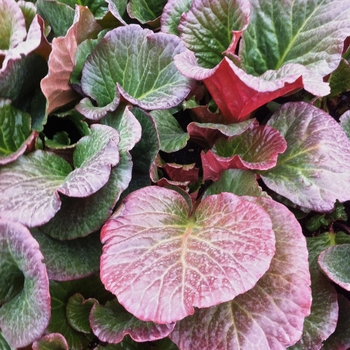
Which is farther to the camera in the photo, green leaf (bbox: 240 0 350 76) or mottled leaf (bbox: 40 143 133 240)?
green leaf (bbox: 240 0 350 76)

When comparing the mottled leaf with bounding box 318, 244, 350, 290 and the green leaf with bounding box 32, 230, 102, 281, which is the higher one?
the mottled leaf with bounding box 318, 244, 350, 290

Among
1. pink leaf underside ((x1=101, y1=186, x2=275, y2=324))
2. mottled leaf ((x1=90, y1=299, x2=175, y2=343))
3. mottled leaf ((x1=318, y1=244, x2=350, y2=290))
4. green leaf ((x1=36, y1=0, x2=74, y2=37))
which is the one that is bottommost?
mottled leaf ((x1=90, y1=299, x2=175, y2=343))

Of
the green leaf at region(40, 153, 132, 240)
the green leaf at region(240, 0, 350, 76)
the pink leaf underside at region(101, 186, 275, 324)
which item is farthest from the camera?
the green leaf at region(240, 0, 350, 76)

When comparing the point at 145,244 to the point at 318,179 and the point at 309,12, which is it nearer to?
the point at 318,179

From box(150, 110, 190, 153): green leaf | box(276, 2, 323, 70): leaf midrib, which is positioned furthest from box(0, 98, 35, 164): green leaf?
box(276, 2, 323, 70): leaf midrib

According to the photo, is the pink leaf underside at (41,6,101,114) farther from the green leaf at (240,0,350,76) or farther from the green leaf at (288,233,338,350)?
the green leaf at (288,233,338,350)

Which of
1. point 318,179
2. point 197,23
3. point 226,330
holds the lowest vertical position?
point 226,330

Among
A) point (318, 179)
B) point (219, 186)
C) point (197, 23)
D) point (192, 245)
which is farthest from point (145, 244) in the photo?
point (197, 23)

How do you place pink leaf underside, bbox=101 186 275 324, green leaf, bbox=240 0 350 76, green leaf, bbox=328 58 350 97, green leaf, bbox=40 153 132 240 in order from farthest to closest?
green leaf, bbox=328 58 350 97
green leaf, bbox=240 0 350 76
green leaf, bbox=40 153 132 240
pink leaf underside, bbox=101 186 275 324
